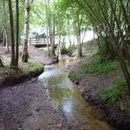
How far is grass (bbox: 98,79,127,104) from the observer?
1058 cm

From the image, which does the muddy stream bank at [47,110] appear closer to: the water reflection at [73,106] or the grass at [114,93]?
the water reflection at [73,106]

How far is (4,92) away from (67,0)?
9.19 meters

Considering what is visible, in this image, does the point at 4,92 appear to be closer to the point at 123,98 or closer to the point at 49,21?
the point at 123,98

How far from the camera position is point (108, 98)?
11.2m

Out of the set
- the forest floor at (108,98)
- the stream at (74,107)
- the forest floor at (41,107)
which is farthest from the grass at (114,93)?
the stream at (74,107)

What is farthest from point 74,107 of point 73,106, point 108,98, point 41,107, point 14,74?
point 14,74

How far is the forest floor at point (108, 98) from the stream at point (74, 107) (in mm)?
257

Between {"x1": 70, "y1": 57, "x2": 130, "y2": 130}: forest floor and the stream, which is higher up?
{"x1": 70, "y1": 57, "x2": 130, "y2": 130}: forest floor

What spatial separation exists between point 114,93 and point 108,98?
1.17 feet

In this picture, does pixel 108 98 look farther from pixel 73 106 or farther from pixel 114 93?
pixel 73 106

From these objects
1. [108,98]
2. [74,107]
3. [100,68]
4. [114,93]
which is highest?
[100,68]

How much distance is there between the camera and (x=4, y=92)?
1404 centimetres

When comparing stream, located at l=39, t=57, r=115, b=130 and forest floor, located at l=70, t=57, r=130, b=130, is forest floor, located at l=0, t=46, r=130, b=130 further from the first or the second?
stream, located at l=39, t=57, r=115, b=130

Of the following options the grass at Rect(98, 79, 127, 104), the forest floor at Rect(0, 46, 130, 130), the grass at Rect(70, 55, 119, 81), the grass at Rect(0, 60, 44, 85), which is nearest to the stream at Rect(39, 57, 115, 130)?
the forest floor at Rect(0, 46, 130, 130)
